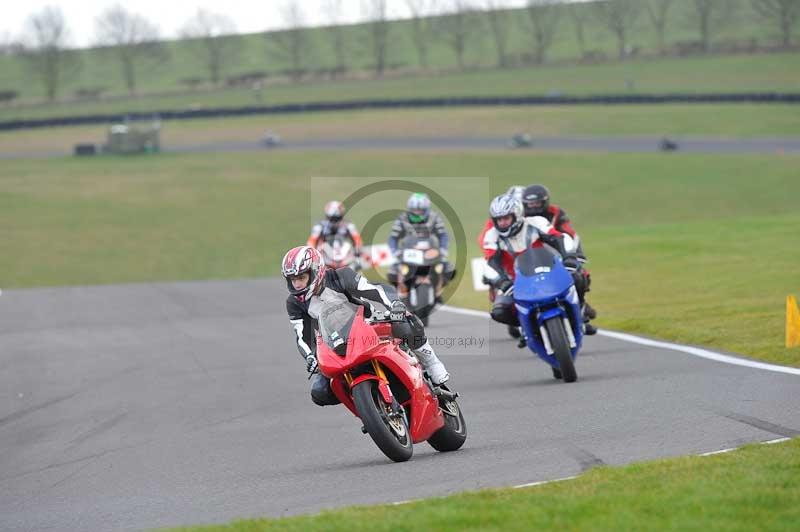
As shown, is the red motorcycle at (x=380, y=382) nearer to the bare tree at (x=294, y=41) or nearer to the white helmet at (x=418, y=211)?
the white helmet at (x=418, y=211)

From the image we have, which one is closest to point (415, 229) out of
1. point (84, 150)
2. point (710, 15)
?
point (84, 150)

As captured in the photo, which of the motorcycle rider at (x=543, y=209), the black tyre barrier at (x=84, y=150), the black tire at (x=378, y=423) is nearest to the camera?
the black tire at (x=378, y=423)

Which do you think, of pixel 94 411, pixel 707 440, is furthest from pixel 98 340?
pixel 707 440

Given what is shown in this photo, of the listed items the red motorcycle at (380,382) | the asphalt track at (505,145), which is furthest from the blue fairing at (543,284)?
the asphalt track at (505,145)

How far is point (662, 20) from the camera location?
341 feet

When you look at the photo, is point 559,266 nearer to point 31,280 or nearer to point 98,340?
point 98,340

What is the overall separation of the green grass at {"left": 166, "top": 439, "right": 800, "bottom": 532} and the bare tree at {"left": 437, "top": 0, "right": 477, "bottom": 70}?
100 metres

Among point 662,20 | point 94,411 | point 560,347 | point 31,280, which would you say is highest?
point 662,20

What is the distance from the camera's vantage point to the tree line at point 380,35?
100000 mm

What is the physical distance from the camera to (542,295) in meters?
11.7

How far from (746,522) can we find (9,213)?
39.5 m

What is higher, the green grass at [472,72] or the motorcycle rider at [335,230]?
the green grass at [472,72]

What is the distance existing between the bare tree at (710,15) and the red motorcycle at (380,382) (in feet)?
278

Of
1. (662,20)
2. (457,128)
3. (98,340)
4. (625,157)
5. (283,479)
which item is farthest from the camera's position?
(662,20)
